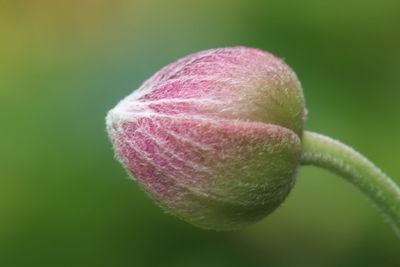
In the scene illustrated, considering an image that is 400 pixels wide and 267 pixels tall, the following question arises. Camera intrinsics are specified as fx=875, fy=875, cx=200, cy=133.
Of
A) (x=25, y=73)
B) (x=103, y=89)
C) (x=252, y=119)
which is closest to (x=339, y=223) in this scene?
(x=103, y=89)

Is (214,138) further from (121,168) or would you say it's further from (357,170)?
(121,168)

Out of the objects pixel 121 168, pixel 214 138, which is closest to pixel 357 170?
pixel 214 138

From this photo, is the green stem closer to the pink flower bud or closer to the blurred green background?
the pink flower bud

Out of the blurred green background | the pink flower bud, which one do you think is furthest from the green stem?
the blurred green background

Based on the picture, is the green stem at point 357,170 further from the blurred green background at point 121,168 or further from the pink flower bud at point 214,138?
the blurred green background at point 121,168

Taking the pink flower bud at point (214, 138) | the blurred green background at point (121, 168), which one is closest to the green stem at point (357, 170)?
the pink flower bud at point (214, 138)

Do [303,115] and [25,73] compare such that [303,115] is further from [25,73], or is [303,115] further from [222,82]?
[25,73]
